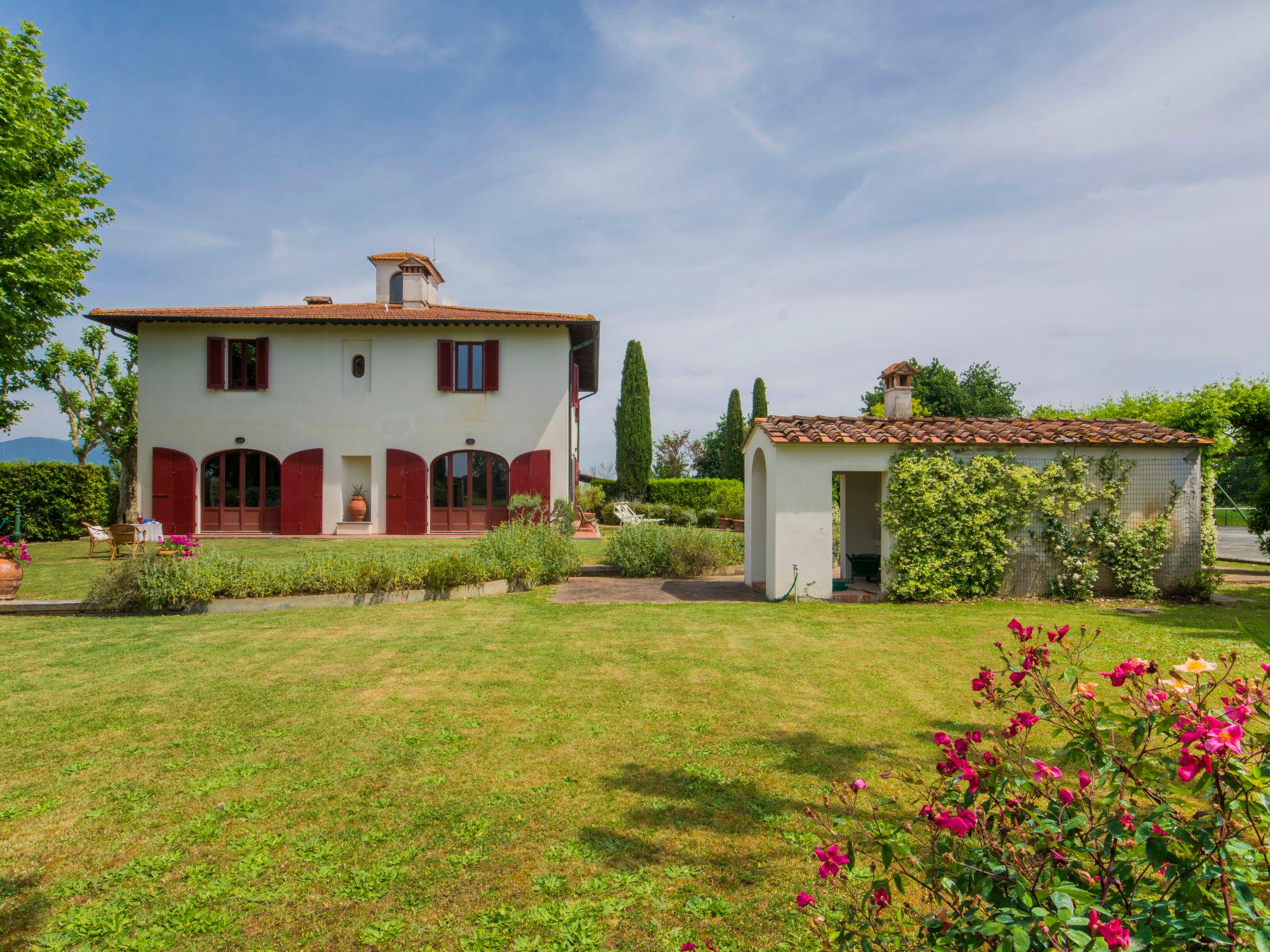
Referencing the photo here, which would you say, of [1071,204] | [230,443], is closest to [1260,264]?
[1071,204]

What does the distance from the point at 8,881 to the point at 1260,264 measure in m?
14.9

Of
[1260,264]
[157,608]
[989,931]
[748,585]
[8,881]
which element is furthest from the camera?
[748,585]

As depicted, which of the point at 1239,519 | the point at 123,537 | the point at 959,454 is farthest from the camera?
the point at 1239,519

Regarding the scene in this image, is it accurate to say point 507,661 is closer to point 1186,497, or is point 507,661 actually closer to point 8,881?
point 8,881

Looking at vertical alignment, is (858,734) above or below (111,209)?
below

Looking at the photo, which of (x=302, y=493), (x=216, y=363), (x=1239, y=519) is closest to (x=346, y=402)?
(x=302, y=493)

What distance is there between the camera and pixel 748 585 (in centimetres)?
1198

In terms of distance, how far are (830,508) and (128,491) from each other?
22.2 metres

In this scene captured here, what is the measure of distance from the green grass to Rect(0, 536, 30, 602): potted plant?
1.03 feet

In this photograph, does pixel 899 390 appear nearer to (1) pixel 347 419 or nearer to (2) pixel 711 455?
(1) pixel 347 419

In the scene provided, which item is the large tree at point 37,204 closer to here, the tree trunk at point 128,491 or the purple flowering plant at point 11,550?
the purple flowering plant at point 11,550

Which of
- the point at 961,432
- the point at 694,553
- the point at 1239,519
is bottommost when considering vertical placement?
the point at 1239,519

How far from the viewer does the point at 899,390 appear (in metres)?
12.3

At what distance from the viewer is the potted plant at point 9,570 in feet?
31.5
